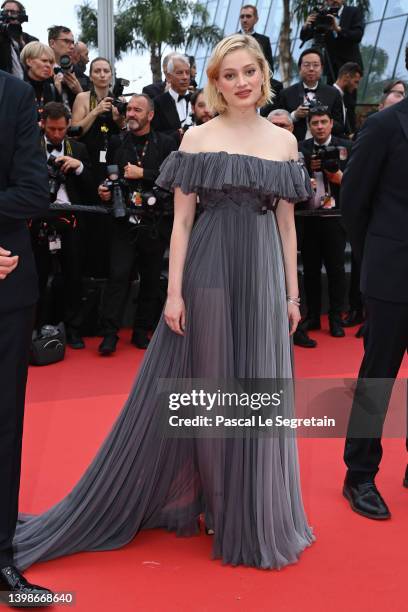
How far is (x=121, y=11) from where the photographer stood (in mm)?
20125

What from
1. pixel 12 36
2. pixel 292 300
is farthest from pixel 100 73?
pixel 292 300

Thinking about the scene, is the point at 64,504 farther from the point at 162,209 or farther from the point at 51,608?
the point at 162,209

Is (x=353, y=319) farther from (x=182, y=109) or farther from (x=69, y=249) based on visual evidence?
(x=69, y=249)

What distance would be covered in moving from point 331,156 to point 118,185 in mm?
1707

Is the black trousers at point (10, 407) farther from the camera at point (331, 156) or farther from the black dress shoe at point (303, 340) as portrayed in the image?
the camera at point (331, 156)

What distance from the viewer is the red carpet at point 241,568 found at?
7.79 ft

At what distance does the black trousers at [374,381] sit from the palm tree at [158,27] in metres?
18.2

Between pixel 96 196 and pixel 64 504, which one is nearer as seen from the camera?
pixel 64 504

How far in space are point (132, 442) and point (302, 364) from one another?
3038mm

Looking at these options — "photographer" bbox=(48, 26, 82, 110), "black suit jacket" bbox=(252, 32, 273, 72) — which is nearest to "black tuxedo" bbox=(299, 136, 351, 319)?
"black suit jacket" bbox=(252, 32, 273, 72)

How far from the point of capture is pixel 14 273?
2258 millimetres

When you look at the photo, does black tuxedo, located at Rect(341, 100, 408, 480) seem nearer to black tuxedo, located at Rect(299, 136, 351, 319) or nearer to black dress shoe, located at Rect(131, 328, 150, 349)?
black dress shoe, located at Rect(131, 328, 150, 349)

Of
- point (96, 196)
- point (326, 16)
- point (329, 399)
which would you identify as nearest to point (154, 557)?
point (329, 399)

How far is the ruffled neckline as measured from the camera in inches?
101
